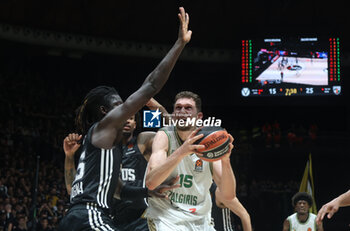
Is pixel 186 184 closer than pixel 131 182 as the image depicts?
Yes

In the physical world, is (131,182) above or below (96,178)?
below

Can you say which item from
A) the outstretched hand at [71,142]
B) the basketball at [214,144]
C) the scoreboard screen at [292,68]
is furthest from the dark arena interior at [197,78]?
the basketball at [214,144]

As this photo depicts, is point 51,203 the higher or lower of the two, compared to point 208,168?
lower

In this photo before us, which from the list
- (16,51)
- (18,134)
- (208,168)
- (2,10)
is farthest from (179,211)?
(16,51)

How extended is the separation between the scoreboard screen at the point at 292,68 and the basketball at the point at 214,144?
11.3m

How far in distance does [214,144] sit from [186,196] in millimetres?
793

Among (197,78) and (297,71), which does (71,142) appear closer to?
(297,71)

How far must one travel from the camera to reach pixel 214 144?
4.01m

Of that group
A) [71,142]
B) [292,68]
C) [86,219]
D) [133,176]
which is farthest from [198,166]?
[292,68]

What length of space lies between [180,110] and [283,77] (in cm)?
1110

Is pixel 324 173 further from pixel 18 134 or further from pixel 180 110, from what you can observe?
pixel 180 110

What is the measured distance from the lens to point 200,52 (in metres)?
18.9

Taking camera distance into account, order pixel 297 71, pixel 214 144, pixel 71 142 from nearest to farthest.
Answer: pixel 214 144 < pixel 71 142 < pixel 297 71

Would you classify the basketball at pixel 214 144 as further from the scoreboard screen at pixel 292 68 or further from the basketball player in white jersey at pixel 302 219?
the scoreboard screen at pixel 292 68
